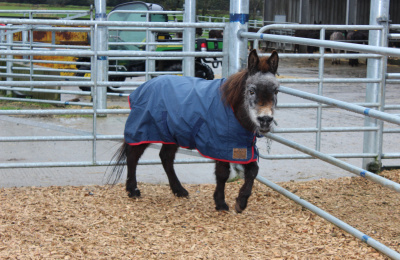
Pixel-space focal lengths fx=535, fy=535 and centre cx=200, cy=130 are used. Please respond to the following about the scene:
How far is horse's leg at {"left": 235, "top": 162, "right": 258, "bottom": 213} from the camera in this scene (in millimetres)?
4293

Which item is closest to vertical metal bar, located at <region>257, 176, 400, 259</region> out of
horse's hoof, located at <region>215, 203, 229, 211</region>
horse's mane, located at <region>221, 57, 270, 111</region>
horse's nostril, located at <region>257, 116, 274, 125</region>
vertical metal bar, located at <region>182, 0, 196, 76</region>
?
horse's hoof, located at <region>215, 203, 229, 211</region>

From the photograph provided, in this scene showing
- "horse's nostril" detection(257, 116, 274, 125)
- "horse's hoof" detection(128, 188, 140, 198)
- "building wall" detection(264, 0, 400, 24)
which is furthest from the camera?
"building wall" detection(264, 0, 400, 24)

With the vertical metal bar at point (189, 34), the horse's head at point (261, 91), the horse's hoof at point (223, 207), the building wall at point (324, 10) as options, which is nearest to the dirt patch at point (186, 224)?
the horse's hoof at point (223, 207)

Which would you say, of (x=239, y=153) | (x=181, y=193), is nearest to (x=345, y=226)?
(x=239, y=153)

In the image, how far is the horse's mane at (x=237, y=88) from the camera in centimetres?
410

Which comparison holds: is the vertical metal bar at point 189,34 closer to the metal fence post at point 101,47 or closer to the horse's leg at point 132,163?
Result: the metal fence post at point 101,47

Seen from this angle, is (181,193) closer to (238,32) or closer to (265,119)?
(265,119)

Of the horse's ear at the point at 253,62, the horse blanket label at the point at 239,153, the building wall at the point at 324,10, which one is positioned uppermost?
the building wall at the point at 324,10

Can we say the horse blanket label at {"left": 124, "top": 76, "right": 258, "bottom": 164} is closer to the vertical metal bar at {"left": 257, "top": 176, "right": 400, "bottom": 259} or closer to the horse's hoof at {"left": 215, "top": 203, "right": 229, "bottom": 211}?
the horse's hoof at {"left": 215, "top": 203, "right": 229, "bottom": 211}

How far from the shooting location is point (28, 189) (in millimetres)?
5141

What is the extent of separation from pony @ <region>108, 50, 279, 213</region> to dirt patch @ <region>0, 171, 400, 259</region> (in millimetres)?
347

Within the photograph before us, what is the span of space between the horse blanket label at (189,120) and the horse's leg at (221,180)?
0.52 feet

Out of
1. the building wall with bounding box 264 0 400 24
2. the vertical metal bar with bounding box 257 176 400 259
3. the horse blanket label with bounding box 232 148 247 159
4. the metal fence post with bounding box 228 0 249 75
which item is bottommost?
the vertical metal bar with bounding box 257 176 400 259

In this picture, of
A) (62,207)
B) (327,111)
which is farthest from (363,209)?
(327,111)
